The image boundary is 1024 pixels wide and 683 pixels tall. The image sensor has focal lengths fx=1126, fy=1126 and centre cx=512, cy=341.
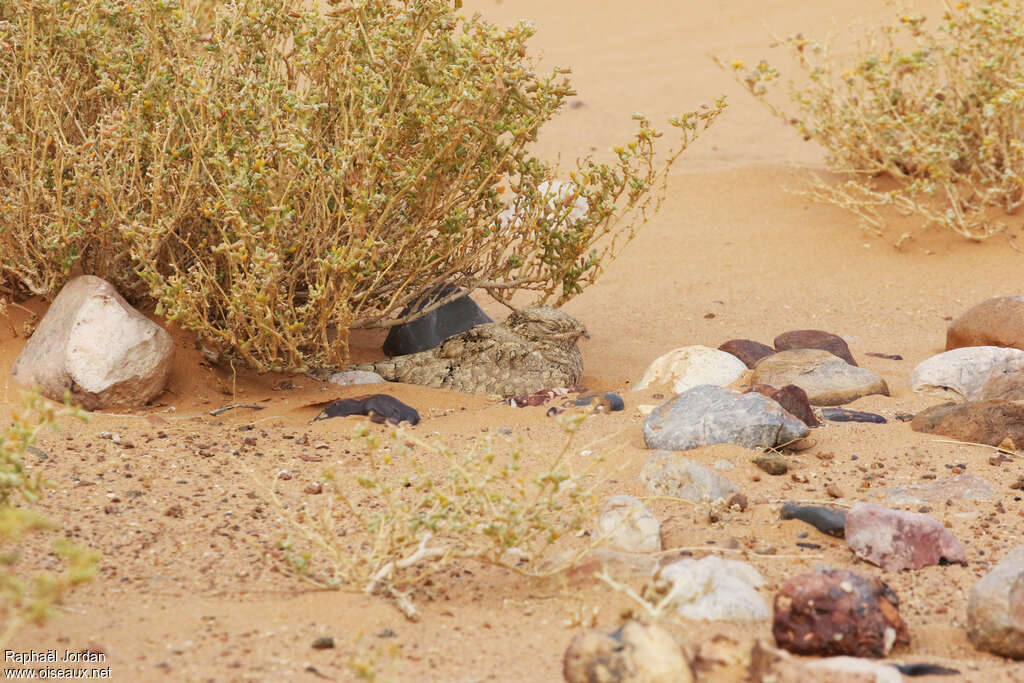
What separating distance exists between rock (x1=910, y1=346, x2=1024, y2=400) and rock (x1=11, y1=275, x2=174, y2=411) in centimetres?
332

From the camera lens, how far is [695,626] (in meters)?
2.67

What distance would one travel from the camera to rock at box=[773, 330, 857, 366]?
5.48 m

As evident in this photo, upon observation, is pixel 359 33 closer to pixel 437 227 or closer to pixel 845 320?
pixel 437 227

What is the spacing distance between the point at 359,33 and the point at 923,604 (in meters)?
3.00

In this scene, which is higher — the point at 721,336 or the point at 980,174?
the point at 980,174

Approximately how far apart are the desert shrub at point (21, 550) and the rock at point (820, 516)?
79.1 inches

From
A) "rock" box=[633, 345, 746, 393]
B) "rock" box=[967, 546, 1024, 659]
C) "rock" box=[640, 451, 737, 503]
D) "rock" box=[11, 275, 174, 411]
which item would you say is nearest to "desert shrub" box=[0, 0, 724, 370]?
"rock" box=[11, 275, 174, 411]

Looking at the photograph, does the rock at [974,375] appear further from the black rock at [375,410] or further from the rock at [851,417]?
the black rock at [375,410]

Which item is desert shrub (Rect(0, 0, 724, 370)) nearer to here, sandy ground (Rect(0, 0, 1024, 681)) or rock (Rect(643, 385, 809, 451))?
sandy ground (Rect(0, 0, 1024, 681))

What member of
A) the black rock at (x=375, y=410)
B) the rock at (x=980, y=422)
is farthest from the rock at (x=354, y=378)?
the rock at (x=980, y=422)

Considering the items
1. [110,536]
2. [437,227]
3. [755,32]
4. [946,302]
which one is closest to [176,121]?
[437,227]

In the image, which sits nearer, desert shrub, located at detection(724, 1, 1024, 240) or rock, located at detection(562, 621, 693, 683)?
rock, located at detection(562, 621, 693, 683)

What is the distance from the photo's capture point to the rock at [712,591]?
2.72m

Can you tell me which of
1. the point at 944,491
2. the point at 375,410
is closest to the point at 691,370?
the point at 375,410
